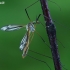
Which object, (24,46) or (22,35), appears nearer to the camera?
(24,46)

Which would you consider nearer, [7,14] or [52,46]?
[52,46]

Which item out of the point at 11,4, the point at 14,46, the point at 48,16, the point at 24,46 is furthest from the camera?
the point at 11,4

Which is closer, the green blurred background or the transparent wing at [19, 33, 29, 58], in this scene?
the transparent wing at [19, 33, 29, 58]

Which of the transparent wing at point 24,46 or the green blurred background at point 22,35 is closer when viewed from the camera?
the transparent wing at point 24,46

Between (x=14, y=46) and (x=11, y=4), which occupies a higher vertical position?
(x=11, y=4)

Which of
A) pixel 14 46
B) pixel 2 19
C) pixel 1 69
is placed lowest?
pixel 1 69

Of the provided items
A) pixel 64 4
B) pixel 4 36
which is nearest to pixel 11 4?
pixel 4 36

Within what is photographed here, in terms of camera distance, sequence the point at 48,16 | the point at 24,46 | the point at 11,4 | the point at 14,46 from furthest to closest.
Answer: the point at 11,4, the point at 14,46, the point at 24,46, the point at 48,16

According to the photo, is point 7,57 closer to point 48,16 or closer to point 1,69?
point 1,69
